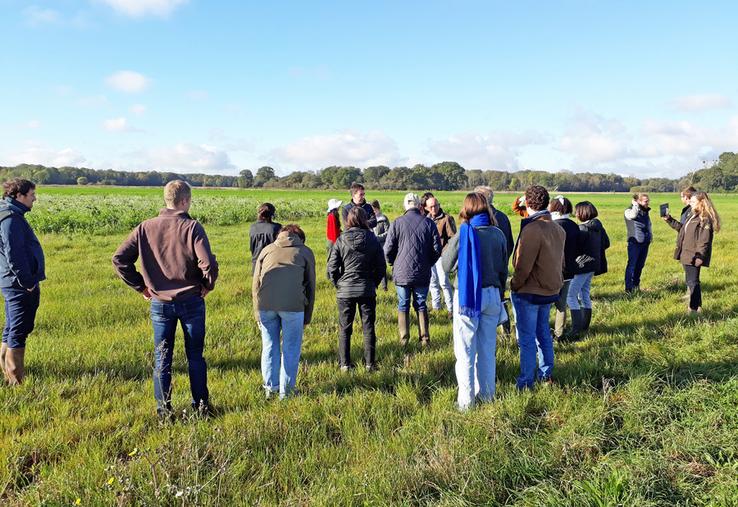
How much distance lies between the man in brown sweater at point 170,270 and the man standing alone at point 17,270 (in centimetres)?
141

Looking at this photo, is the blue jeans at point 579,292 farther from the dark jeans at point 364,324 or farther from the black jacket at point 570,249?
the dark jeans at point 364,324

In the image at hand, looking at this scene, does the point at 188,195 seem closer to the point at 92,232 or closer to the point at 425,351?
the point at 425,351

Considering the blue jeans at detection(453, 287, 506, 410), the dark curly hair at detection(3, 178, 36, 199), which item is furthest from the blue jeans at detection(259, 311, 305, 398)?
the dark curly hair at detection(3, 178, 36, 199)

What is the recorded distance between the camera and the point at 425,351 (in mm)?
6258

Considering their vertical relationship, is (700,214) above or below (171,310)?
above

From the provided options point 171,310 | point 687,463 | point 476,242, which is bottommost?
point 687,463

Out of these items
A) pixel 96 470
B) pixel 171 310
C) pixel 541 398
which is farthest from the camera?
pixel 541 398

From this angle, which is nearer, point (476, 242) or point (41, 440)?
point (41, 440)

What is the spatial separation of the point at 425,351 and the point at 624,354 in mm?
2493

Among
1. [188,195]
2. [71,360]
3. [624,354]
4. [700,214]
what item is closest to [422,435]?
[188,195]

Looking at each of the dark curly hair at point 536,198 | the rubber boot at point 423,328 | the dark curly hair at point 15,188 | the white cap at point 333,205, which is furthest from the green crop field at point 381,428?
the white cap at point 333,205

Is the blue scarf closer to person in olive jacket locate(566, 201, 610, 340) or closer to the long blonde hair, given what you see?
person in olive jacket locate(566, 201, 610, 340)

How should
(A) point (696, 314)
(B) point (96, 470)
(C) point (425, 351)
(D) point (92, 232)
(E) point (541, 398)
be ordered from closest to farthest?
(B) point (96, 470) < (E) point (541, 398) < (C) point (425, 351) < (A) point (696, 314) < (D) point (92, 232)

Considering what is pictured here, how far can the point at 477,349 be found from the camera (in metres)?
4.69
